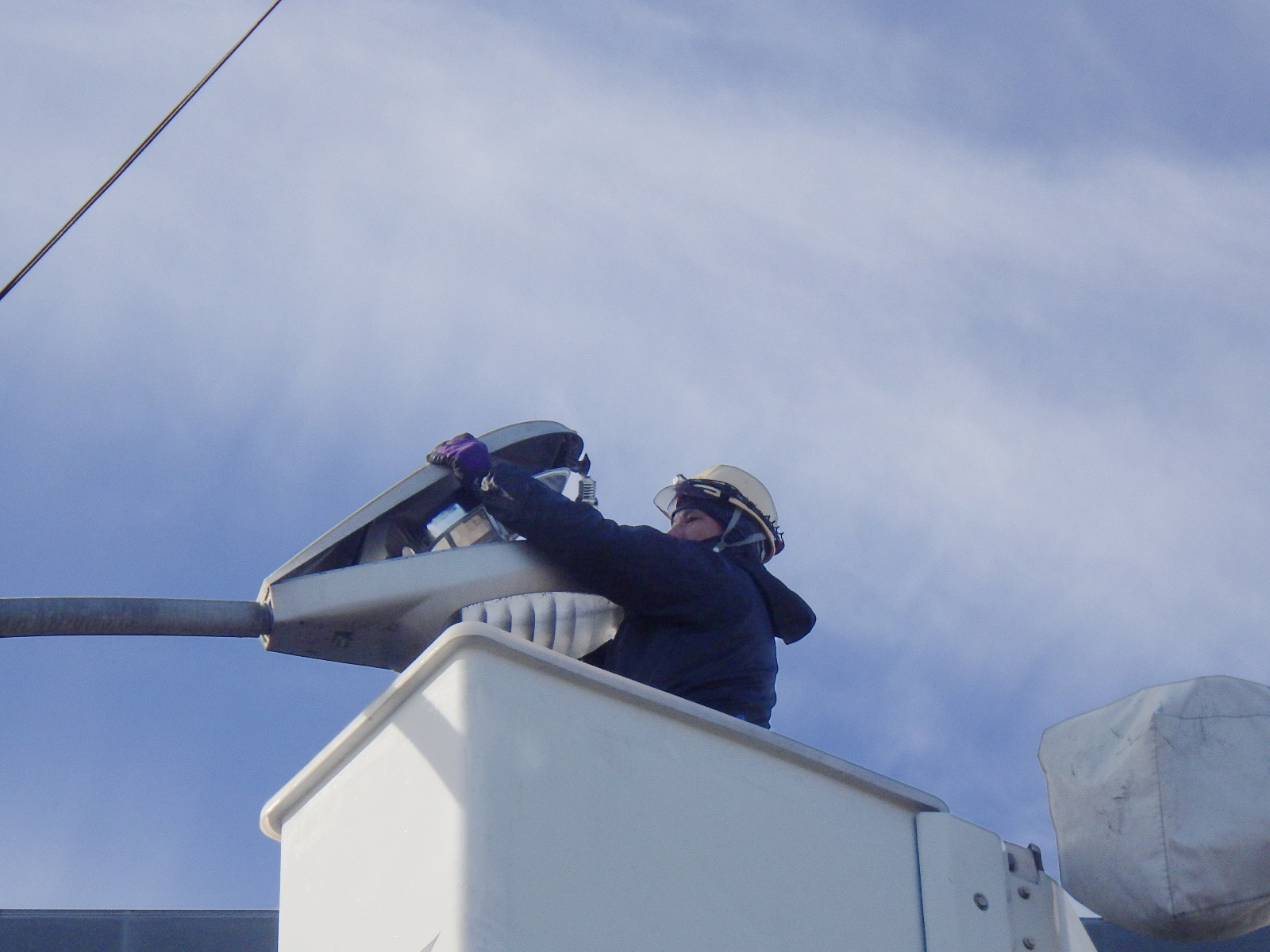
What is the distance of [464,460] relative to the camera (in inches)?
148

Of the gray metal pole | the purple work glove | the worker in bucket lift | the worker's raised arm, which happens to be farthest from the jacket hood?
the gray metal pole

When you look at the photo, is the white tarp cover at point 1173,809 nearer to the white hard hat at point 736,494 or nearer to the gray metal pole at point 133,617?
the white hard hat at point 736,494

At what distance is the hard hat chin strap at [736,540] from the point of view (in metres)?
4.25

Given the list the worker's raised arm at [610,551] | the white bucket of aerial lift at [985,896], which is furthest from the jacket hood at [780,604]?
the white bucket of aerial lift at [985,896]

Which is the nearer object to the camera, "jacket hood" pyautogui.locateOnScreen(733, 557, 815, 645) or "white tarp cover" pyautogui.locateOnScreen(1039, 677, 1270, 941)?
"white tarp cover" pyautogui.locateOnScreen(1039, 677, 1270, 941)

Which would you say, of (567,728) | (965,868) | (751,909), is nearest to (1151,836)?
(965,868)

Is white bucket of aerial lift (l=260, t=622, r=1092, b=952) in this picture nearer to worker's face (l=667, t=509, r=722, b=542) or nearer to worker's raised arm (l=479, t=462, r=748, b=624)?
worker's raised arm (l=479, t=462, r=748, b=624)

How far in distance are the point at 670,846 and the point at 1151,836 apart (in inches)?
46.2

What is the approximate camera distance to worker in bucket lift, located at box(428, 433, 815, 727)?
3.66m

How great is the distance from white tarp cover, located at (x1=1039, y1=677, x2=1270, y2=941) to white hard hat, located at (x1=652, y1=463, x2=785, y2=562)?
1097 mm

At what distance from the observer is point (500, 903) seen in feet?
7.52

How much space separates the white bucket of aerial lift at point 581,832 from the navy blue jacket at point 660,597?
79 centimetres

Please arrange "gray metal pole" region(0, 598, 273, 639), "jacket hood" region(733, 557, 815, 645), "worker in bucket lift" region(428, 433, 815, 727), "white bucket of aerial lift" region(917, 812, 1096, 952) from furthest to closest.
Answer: "jacket hood" region(733, 557, 815, 645), "worker in bucket lift" region(428, 433, 815, 727), "gray metal pole" region(0, 598, 273, 639), "white bucket of aerial lift" region(917, 812, 1096, 952)

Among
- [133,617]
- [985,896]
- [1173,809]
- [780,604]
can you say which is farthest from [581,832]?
[780,604]
